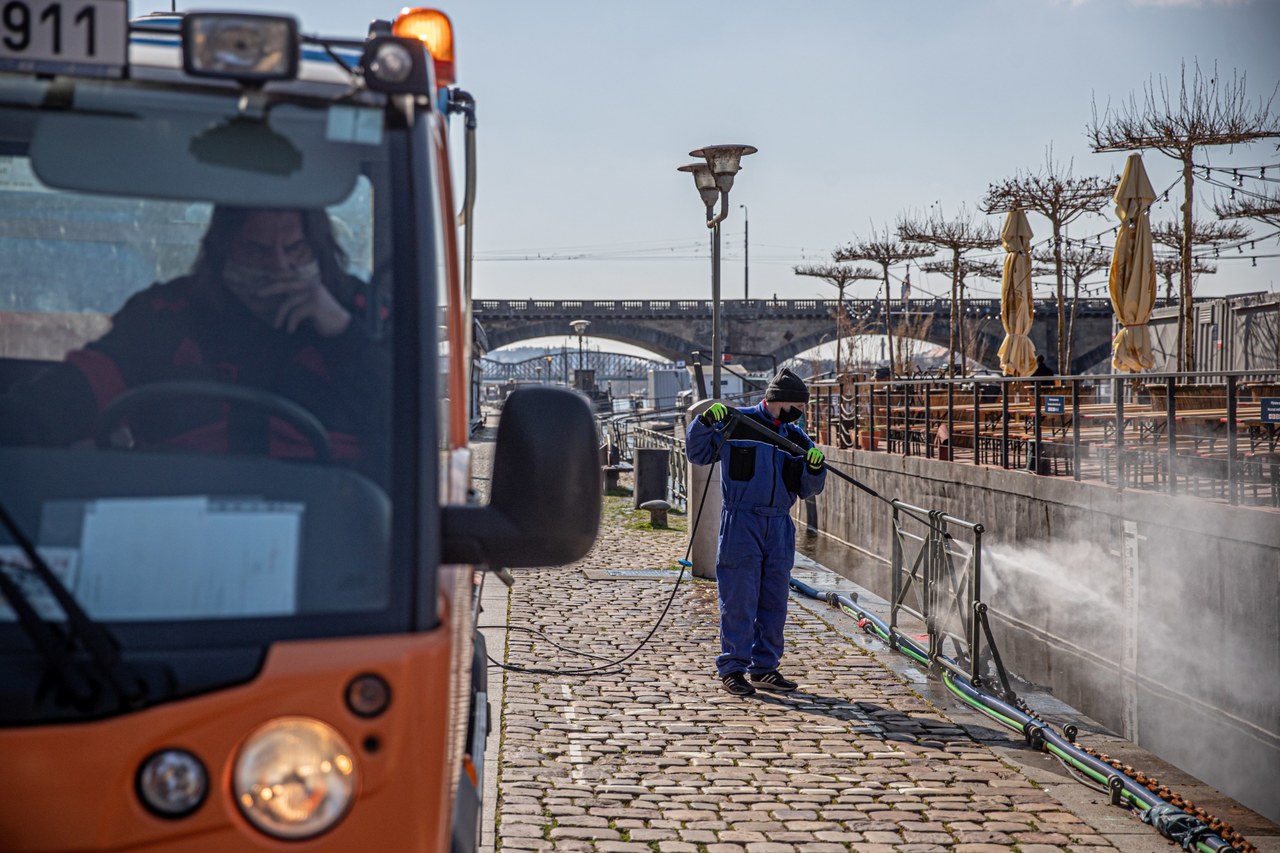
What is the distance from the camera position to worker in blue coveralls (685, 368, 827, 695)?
7.54m

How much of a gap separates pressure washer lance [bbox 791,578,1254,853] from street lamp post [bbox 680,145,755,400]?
217 inches

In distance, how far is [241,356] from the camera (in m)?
2.50

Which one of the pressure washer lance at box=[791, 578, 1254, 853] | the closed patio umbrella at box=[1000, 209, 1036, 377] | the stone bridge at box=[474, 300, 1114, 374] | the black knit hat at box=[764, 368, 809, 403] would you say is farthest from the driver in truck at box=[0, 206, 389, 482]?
the stone bridge at box=[474, 300, 1114, 374]

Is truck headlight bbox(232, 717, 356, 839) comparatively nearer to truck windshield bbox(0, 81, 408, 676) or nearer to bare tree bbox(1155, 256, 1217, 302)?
truck windshield bbox(0, 81, 408, 676)

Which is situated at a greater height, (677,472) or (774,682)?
(677,472)

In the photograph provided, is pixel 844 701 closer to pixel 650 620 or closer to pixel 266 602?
pixel 650 620

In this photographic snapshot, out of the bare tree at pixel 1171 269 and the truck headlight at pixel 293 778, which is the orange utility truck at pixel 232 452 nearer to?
the truck headlight at pixel 293 778

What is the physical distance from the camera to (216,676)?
2.16 m

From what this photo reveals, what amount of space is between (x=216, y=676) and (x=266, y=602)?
0.15 metres

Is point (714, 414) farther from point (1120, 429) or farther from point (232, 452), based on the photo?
point (1120, 429)

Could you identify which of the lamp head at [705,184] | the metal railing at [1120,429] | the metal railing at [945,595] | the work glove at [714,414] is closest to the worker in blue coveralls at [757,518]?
the work glove at [714,414]

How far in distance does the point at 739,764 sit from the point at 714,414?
2.08 metres

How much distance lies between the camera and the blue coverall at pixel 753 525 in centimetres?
754


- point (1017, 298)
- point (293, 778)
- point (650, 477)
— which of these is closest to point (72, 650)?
point (293, 778)
